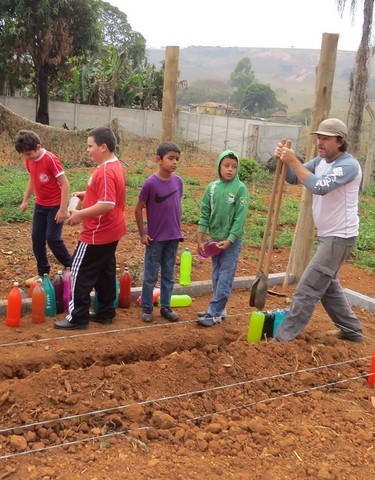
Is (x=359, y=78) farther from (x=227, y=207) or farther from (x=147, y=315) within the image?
(x=147, y=315)

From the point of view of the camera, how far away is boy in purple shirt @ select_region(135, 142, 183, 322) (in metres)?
5.04

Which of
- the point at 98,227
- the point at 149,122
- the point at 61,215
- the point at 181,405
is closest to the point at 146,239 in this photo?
the point at 98,227

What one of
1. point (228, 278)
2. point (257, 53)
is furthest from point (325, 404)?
point (257, 53)

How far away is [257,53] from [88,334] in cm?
17553

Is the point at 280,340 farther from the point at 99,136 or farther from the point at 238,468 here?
the point at 99,136

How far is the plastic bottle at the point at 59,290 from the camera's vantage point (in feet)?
17.7

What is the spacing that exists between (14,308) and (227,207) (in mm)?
2137

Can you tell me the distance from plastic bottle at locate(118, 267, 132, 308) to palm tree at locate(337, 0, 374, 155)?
12418mm

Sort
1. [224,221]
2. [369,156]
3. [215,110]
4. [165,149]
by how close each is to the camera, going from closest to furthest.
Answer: [165,149], [224,221], [369,156], [215,110]

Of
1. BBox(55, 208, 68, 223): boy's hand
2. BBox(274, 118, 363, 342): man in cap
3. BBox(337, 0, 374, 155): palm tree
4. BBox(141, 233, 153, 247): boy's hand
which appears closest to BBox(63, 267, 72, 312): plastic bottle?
BBox(55, 208, 68, 223): boy's hand

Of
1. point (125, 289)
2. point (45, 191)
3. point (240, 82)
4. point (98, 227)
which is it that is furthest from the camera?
point (240, 82)

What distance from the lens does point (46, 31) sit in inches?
963

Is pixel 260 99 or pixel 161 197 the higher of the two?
pixel 260 99

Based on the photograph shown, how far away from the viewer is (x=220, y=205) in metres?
5.18
